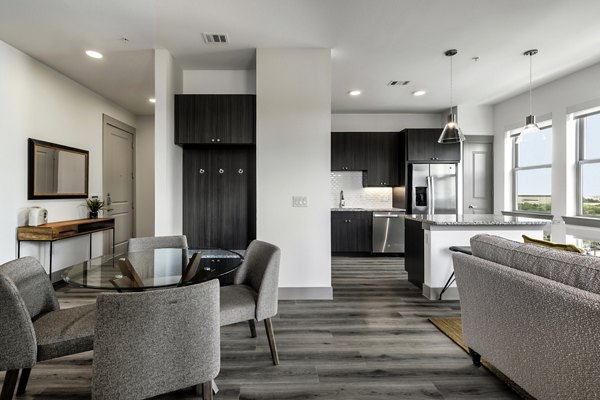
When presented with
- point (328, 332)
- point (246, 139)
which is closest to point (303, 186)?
point (246, 139)

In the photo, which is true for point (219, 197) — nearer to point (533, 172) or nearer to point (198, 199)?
point (198, 199)

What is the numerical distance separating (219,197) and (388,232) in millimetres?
3294

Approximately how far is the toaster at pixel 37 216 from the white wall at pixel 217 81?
222 centimetres

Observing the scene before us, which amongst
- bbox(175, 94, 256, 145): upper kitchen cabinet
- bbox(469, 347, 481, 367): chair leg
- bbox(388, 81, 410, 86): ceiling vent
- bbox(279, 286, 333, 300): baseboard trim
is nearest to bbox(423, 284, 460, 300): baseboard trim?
bbox(279, 286, 333, 300): baseboard trim

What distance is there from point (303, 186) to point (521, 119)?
411 centimetres

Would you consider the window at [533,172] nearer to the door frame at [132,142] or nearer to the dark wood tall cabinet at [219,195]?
the dark wood tall cabinet at [219,195]

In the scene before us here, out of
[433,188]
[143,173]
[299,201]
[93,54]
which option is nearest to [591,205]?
[433,188]

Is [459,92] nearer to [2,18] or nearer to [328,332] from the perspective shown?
[328,332]

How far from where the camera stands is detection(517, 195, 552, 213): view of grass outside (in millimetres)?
4780

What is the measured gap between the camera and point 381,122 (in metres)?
6.25

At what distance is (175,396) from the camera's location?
1798 millimetres

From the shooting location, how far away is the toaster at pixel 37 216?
3.57 m

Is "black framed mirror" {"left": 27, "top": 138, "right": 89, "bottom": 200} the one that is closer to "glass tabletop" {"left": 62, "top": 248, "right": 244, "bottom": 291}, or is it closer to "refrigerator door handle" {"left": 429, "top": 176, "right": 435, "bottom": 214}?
"glass tabletop" {"left": 62, "top": 248, "right": 244, "bottom": 291}

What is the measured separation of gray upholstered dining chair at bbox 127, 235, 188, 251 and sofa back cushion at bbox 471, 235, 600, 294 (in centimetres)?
241
